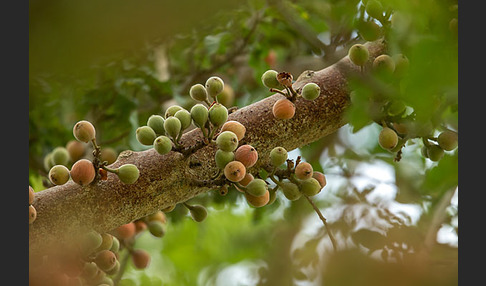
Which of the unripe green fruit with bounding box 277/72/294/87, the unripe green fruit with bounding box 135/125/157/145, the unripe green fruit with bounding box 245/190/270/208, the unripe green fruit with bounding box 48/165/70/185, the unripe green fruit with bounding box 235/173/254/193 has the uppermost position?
the unripe green fruit with bounding box 277/72/294/87

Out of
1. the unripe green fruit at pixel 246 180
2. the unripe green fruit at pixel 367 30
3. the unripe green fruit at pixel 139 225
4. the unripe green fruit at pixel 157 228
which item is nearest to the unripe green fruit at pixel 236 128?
the unripe green fruit at pixel 246 180

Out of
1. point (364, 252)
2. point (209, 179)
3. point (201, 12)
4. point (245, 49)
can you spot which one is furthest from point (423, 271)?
point (245, 49)

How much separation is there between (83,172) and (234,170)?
1.38 feet

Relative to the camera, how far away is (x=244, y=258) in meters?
4.57

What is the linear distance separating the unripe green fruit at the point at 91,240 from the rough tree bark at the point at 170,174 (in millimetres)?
17

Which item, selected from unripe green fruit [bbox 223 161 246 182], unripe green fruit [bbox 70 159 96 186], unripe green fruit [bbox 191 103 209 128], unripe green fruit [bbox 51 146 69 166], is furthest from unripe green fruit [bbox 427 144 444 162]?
unripe green fruit [bbox 51 146 69 166]

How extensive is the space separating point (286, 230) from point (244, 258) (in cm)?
124

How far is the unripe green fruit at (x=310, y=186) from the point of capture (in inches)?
70.2

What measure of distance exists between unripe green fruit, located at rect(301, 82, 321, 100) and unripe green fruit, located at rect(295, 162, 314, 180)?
0.70 ft

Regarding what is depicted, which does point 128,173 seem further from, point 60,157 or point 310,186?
point 60,157

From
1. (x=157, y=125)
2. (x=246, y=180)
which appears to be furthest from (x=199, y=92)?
(x=246, y=180)

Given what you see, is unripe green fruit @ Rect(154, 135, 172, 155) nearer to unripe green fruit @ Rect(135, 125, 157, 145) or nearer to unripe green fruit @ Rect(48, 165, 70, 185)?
unripe green fruit @ Rect(135, 125, 157, 145)

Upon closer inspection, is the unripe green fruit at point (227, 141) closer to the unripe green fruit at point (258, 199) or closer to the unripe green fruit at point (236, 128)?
the unripe green fruit at point (236, 128)

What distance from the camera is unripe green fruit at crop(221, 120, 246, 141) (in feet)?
5.51
